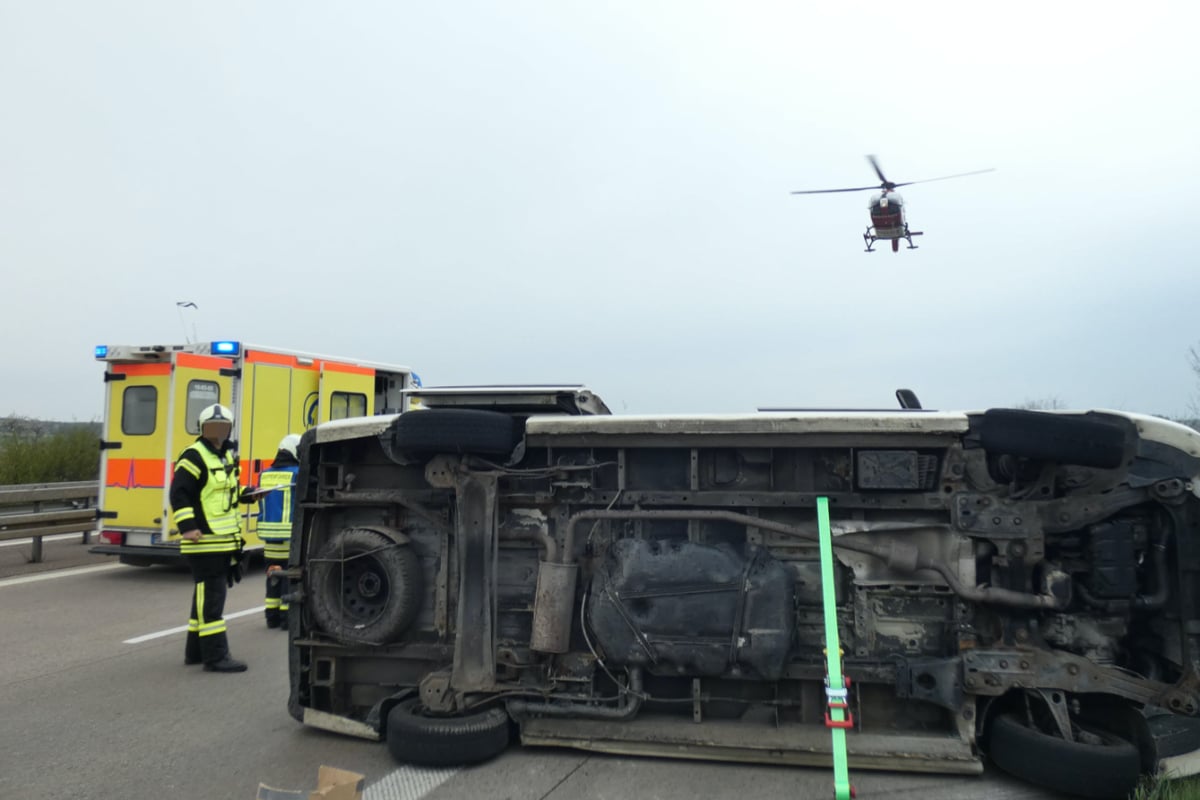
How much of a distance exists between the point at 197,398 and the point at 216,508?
4572 millimetres

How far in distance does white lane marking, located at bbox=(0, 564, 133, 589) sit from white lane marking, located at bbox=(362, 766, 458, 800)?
817 cm

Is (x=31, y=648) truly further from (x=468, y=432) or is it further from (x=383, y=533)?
(x=468, y=432)

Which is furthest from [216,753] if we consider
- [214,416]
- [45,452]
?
[45,452]

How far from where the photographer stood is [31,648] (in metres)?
6.71

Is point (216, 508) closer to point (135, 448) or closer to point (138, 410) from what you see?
point (135, 448)

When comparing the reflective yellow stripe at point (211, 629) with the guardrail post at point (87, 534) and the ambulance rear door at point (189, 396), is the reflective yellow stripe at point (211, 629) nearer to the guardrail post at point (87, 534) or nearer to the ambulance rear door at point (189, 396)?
the ambulance rear door at point (189, 396)

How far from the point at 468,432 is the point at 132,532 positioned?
25.8ft

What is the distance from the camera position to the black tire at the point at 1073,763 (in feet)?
11.4

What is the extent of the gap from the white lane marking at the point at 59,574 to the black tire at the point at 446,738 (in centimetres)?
809

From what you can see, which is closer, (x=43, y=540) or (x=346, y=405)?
(x=346, y=405)

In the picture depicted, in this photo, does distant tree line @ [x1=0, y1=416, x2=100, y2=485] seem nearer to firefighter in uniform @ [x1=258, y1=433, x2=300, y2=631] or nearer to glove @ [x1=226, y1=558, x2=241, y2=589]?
firefighter in uniform @ [x1=258, y1=433, x2=300, y2=631]

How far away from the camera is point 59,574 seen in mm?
10547

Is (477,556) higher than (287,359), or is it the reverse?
(287,359)

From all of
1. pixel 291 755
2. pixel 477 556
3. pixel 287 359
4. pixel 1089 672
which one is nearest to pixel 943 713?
pixel 1089 672
